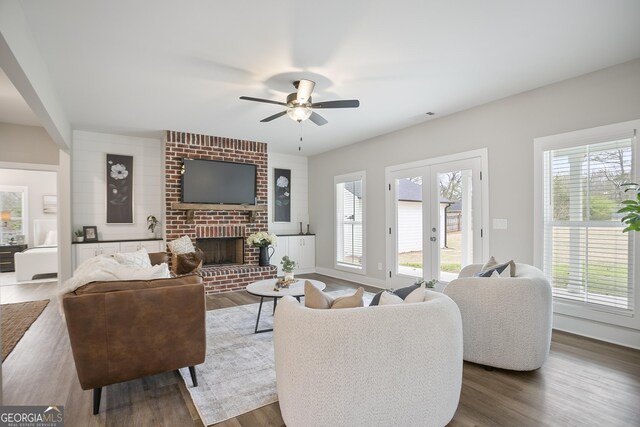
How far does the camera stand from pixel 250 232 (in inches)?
244

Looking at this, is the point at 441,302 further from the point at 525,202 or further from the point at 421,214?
the point at 421,214

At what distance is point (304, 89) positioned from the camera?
3328 mm

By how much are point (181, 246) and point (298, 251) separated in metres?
2.52

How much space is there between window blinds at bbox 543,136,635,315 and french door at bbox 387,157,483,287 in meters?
0.82

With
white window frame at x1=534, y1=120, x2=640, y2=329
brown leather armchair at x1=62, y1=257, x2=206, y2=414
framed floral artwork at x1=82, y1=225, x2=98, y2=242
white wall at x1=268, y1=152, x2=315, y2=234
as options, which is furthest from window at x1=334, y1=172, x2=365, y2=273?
framed floral artwork at x1=82, y1=225, x2=98, y2=242

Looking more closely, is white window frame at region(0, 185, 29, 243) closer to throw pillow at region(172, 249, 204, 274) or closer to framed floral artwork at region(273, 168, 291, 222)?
throw pillow at region(172, 249, 204, 274)

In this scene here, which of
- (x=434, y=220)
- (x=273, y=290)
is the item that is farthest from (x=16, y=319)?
(x=434, y=220)

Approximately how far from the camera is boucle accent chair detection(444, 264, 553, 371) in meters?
2.43

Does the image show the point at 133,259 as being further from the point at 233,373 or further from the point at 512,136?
the point at 512,136

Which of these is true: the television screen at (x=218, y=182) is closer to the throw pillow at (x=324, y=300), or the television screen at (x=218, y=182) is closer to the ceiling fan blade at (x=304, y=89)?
the ceiling fan blade at (x=304, y=89)

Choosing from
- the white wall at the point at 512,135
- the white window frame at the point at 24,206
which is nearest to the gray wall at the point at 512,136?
the white wall at the point at 512,135

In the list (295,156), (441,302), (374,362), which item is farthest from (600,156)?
(295,156)

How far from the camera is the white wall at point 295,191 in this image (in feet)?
23.0

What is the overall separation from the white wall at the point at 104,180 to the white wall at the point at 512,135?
3.91 metres
